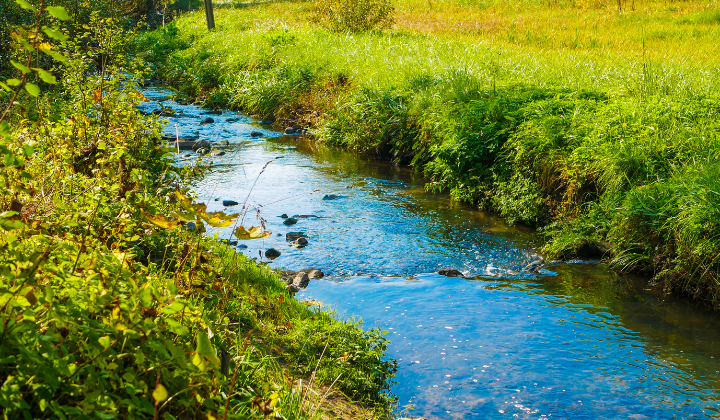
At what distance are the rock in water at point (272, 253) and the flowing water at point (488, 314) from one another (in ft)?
0.37

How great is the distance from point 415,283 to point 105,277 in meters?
3.98

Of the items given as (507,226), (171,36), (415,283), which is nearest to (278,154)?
(507,226)

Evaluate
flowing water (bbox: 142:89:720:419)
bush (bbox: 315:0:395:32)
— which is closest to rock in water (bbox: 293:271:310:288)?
flowing water (bbox: 142:89:720:419)

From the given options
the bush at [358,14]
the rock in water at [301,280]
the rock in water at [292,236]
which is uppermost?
the bush at [358,14]

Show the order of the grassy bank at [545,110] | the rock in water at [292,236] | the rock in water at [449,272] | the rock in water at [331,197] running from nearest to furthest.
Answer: the grassy bank at [545,110] < the rock in water at [449,272] < the rock in water at [292,236] < the rock in water at [331,197]

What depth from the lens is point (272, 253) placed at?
253 inches

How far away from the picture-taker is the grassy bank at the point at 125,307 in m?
1.80

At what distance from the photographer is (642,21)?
16.6 m

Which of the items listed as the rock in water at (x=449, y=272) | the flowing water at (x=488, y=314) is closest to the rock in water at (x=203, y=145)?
the flowing water at (x=488, y=314)

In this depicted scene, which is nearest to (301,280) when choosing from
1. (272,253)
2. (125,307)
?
(272,253)

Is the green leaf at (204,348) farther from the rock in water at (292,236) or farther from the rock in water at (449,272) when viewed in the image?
the rock in water at (292,236)

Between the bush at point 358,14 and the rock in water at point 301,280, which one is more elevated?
the bush at point 358,14

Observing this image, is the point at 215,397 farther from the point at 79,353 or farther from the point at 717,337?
the point at 717,337

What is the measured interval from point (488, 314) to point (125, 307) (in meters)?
3.82
